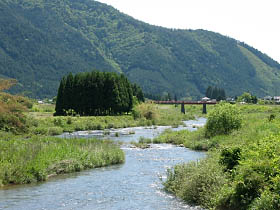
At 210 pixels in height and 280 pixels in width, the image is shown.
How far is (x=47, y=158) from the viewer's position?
32562 millimetres

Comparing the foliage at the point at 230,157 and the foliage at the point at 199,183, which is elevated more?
the foliage at the point at 230,157

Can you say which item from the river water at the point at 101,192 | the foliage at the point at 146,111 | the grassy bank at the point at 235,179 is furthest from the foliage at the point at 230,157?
the foliage at the point at 146,111

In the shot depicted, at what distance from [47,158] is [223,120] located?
1070 inches

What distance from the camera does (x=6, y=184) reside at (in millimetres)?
28688

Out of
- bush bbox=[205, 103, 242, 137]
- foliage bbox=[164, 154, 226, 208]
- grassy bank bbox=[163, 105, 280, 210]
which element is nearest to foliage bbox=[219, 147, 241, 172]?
grassy bank bbox=[163, 105, 280, 210]

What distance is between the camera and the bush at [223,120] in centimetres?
5328

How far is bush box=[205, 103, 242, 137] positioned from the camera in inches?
2098

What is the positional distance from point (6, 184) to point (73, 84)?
80013 millimetres

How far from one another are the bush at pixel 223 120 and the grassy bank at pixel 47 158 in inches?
676

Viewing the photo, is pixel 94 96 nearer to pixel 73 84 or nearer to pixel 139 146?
pixel 73 84

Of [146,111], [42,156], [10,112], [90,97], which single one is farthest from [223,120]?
[90,97]

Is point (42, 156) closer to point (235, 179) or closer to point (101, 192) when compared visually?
point (101, 192)

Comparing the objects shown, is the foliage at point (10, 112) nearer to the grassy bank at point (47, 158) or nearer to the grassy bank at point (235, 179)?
the grassy bank at point (47, 158)

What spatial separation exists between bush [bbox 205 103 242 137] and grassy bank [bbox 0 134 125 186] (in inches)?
676
